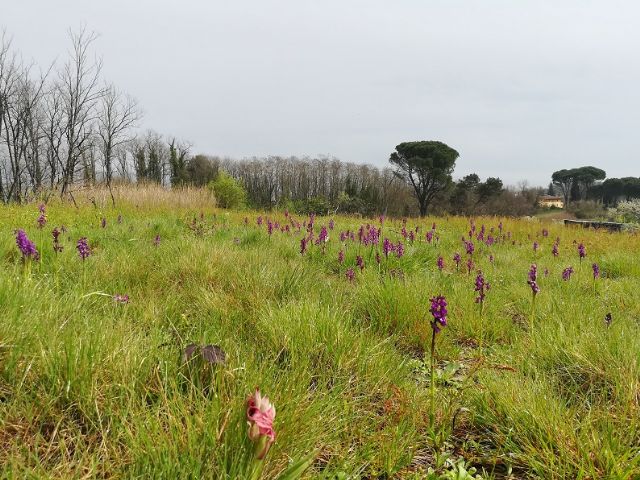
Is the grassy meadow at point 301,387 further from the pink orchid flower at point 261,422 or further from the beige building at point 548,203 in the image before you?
the beige building at point 548,203

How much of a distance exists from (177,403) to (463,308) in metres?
2.41

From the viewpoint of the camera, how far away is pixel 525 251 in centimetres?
729

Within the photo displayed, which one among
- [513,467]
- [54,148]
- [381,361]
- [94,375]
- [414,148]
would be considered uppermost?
[414,148]

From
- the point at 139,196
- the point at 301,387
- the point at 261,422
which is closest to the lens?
the point at 261,422

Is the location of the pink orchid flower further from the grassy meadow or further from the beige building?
the beige building

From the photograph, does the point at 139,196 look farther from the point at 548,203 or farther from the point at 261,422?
the point at 548,203

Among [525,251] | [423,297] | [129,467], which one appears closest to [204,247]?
[423,297]

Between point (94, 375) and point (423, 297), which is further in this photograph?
point (423, 297)

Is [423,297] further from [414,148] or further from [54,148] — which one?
[414,148]

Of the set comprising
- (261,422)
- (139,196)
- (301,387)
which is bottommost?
(301,387)

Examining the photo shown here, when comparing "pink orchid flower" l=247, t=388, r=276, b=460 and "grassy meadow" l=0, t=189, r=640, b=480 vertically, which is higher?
"pink orchid flower" l=247, t=388, r=276, b=460

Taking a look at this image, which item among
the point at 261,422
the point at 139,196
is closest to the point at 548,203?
the point at 139,196

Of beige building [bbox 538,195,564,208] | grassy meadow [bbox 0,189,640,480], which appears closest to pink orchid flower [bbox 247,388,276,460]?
grassy meadow [bbox 0,189,640,480]

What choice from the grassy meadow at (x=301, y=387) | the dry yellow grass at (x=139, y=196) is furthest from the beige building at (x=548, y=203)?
the grassy meadow at (x=301, y=387)
